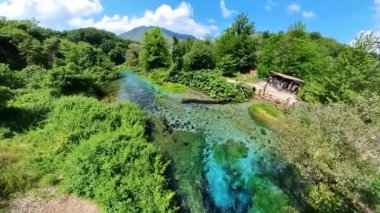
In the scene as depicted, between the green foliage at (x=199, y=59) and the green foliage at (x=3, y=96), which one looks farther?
the green foliage at (x=199, y=59)

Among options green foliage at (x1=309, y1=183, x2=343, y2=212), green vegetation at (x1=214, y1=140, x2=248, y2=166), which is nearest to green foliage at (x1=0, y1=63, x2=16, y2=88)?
green vegetation at (x1=214, y1=140, x2=248, y2=166)

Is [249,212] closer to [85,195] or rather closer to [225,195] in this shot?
[225,195]

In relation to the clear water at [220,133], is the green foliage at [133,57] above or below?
below

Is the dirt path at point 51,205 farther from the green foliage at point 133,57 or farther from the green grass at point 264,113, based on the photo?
the green foliage at point 133,57

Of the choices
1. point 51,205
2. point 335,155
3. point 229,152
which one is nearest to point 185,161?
point 229,152

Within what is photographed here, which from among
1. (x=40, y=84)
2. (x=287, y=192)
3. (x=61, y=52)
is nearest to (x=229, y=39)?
(x=61, y=52)

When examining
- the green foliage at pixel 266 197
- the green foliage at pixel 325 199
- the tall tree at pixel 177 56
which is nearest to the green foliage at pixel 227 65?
the tall tree at pixel 177 56

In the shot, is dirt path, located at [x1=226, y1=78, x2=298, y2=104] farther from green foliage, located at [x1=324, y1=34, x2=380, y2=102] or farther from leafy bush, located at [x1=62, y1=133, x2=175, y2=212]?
leafy bush, located at [x1=62, y1=133, x2=175, y2=212]
